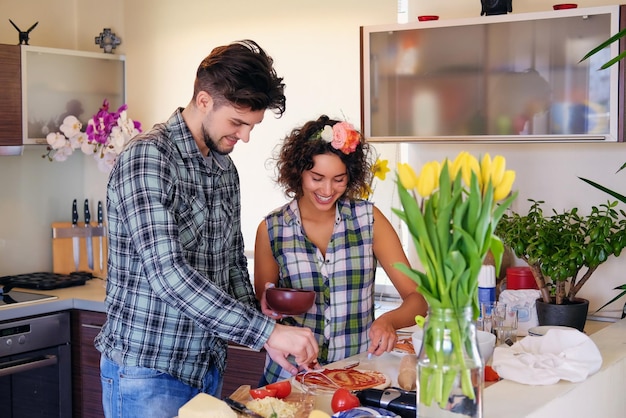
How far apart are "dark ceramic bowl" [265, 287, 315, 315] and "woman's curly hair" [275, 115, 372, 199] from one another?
0.45 meters

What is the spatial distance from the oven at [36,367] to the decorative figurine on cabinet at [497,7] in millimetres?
2242

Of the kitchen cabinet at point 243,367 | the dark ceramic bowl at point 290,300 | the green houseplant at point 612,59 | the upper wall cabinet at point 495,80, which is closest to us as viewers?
the dark ceramic bowl at point 290,300

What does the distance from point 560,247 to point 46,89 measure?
2.57 m

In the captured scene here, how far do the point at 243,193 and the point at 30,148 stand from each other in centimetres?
110

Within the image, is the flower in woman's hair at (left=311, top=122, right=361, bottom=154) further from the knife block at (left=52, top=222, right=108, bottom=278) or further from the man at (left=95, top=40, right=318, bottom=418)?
the knife block at (left=52, top=222, right=108, bottom=278)

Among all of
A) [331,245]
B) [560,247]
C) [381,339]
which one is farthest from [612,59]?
[381,339]

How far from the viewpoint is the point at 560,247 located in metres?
2.91

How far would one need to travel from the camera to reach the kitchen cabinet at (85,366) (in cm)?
393

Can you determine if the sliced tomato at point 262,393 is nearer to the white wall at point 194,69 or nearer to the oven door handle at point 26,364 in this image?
the white wall at point 194,69

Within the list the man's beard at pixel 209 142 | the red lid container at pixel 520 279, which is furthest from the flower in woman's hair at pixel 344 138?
the red lid container at pixel 520 279

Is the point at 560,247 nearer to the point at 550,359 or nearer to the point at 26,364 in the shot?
the point at 550,359

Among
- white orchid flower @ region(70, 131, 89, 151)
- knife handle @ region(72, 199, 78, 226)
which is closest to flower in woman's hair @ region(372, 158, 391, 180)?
white orchid flower @ region(70, 131, 89, 151)

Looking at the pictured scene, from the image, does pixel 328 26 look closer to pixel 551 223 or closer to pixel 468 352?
pixel 551 223

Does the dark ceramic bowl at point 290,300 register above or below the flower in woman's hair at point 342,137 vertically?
below
